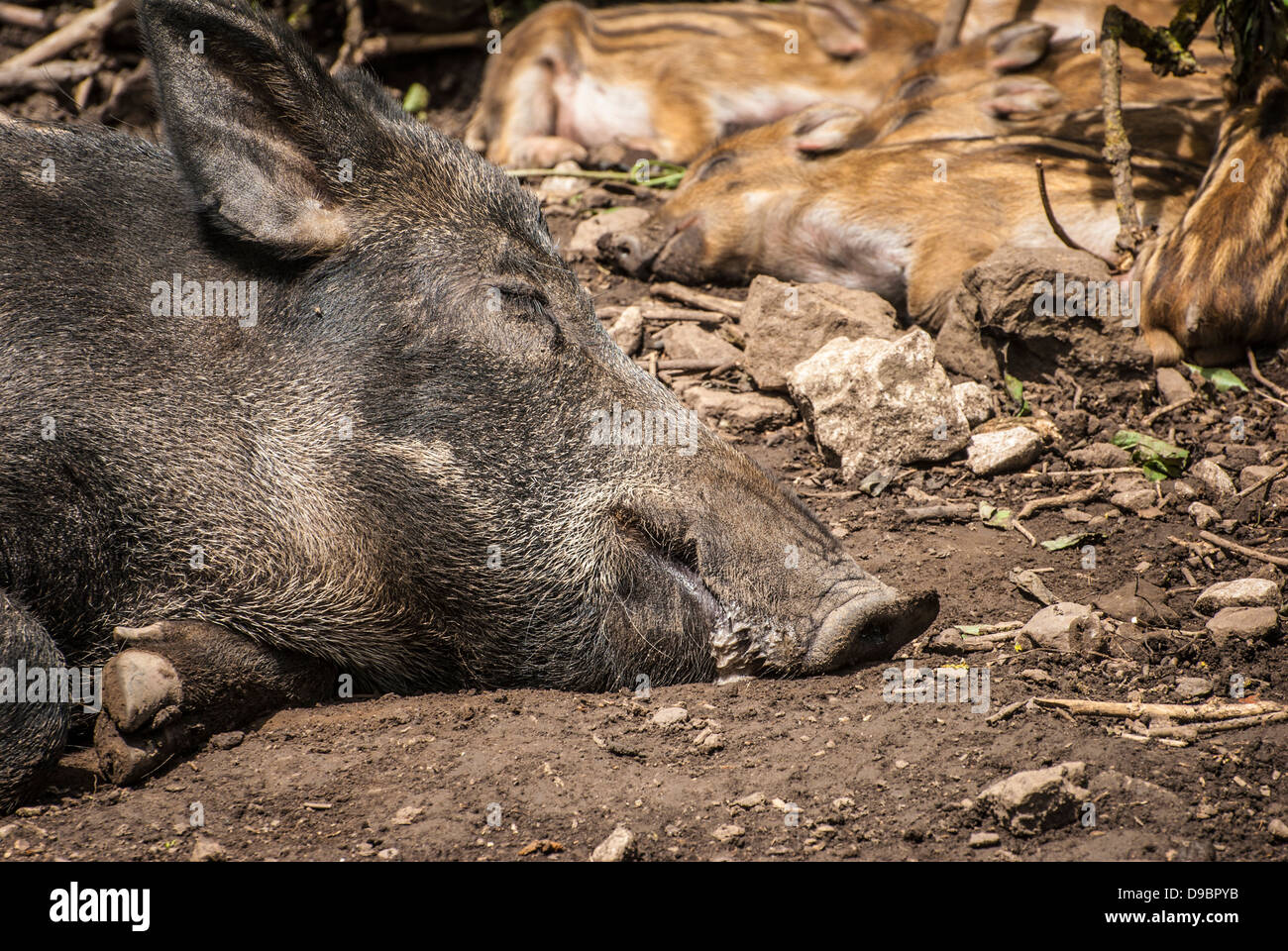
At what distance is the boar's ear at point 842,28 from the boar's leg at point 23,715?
582 centimetres

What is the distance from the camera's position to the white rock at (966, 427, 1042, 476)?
12.5 ft

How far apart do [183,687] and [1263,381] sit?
3475mm

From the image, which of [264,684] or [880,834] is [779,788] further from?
[264,684]

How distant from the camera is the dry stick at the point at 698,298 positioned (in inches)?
194

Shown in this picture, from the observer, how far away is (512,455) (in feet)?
9.63

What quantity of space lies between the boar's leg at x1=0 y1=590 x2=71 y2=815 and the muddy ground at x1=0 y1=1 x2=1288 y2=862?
7 cm

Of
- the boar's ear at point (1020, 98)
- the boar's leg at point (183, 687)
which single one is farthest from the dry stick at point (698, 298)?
the boar's leg at point (183, 687)

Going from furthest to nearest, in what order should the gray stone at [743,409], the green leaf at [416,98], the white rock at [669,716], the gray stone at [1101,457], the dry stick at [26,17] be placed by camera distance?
the green leaf at [416,98], the dry stick at [26,17], the gray stone at [743,409], the gray stone at [1101,457], the white rock at [669,716]

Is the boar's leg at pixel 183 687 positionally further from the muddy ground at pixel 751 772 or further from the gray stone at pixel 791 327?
the gray stone at pixel 791 327

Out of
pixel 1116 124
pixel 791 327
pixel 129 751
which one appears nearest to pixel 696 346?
pixel 791 327

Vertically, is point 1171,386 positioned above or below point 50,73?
below

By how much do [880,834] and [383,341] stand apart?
1664mm

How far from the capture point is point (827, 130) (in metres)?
5.59

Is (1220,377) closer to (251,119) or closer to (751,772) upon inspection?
(751,772)
